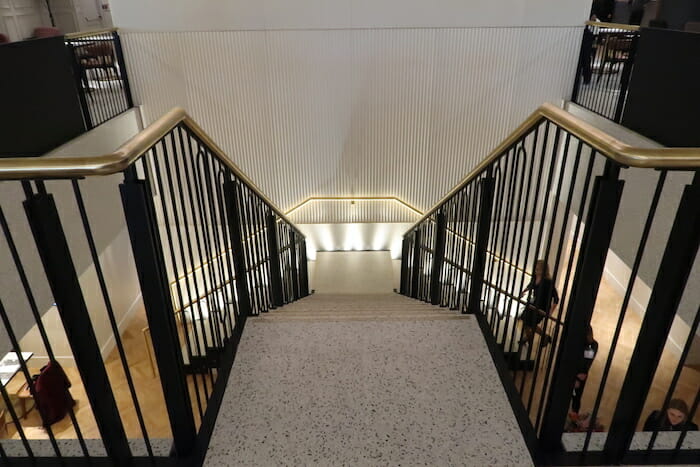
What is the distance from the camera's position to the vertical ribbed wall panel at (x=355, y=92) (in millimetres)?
7164

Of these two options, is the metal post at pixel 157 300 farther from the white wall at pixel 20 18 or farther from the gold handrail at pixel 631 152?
the white wall at pixel 20 18

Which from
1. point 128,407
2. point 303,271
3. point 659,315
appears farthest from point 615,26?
point 128,407

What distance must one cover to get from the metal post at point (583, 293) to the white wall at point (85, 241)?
377 cm

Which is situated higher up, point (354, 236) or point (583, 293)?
point (583, 293)

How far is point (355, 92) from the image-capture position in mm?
7512

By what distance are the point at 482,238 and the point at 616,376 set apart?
198 inches

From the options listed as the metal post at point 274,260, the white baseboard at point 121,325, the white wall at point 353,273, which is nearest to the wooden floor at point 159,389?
the white baseboard at point 121,325

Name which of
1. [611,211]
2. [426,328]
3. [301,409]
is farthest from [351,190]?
[611,211]

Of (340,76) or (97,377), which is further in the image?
(340,76)

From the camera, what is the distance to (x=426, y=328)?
2.65m

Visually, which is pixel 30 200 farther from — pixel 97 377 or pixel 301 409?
pixel 301 409

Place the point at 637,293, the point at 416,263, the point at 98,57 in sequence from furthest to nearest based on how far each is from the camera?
the point at 637,293 → the point at 98,57 → the point at 416,263

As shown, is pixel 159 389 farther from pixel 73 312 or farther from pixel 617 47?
pixel 617 47

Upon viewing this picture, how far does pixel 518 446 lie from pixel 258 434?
3.53ft
